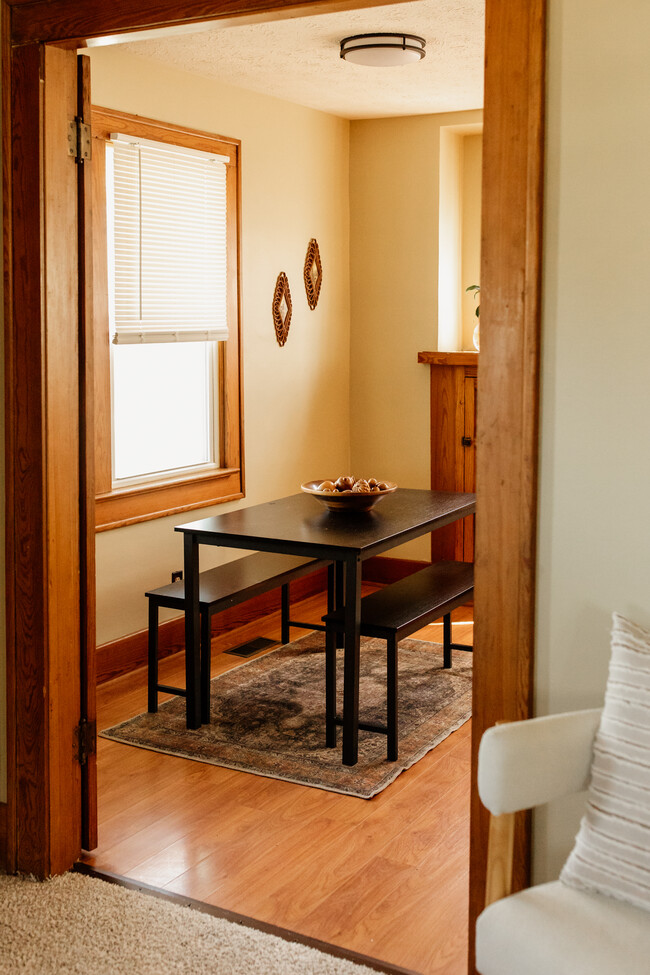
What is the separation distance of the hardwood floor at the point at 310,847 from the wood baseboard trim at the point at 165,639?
2.03 ft

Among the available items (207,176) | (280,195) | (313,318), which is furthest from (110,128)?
(313,318)

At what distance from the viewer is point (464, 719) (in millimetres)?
4090

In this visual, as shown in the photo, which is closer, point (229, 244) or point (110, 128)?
point (110, 128)

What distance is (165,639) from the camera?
15.7 feet

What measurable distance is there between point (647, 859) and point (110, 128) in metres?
3.63

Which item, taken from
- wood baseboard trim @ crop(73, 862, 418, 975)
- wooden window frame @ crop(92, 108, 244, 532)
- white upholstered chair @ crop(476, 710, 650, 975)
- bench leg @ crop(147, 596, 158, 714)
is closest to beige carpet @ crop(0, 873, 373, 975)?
wood baseboard trim @ crop(73, 862, 418, 975)

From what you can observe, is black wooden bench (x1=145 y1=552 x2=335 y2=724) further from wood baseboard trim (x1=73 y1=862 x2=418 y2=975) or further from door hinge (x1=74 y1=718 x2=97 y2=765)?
wood baseboard trim (x1=73 y1=862 x2=418 y2=975)

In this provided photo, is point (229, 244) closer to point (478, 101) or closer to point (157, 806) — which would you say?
point (478, 101)

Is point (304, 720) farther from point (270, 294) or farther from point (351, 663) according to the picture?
point (270, 294)

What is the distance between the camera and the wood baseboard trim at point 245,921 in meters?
2.45

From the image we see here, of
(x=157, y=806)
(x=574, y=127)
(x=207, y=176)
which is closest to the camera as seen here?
(x=574, y=127)

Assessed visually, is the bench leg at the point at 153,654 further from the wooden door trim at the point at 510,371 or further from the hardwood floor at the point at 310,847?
the wooden door trim at the point at 510,371

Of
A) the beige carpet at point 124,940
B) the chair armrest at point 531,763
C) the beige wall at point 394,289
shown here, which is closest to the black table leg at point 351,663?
the beige carpet at point 124,940

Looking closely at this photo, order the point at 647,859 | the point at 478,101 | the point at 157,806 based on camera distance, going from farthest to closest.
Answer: the point at 478,101
the point at 157,806
the point at 647,859
